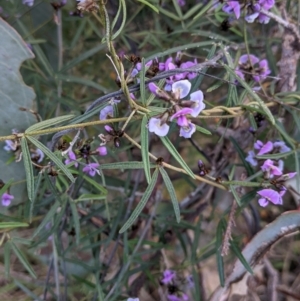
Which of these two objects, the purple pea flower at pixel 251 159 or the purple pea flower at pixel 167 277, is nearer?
the purple pea flower at pixel 251 159

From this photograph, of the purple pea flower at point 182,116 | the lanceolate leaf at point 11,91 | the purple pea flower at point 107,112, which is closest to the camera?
the purple pea flower at point 182,116

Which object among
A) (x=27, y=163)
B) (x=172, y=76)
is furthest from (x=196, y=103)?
(x=27, y=163)

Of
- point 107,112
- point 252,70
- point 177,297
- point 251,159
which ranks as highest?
point 107,112

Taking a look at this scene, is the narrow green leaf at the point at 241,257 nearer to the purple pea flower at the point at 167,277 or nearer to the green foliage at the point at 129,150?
the green foliage at the point at 129,150

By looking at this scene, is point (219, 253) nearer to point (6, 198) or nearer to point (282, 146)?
point (282, 146)

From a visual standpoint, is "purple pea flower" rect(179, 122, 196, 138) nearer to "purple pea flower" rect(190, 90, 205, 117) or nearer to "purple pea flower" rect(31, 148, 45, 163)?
"purple pea flower" rect(190, 90, 205, 117)

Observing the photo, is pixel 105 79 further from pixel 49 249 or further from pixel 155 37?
pixel 49 249

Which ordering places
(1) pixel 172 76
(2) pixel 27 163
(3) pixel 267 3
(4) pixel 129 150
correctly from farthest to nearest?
(4) pixel 129 150 → (3) pixel 267 3 → (1) pixel 172 76 → (2) pixel 27 163

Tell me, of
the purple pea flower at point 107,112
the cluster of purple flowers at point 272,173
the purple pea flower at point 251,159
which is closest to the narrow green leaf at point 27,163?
the purple pea flower at point 107,112
